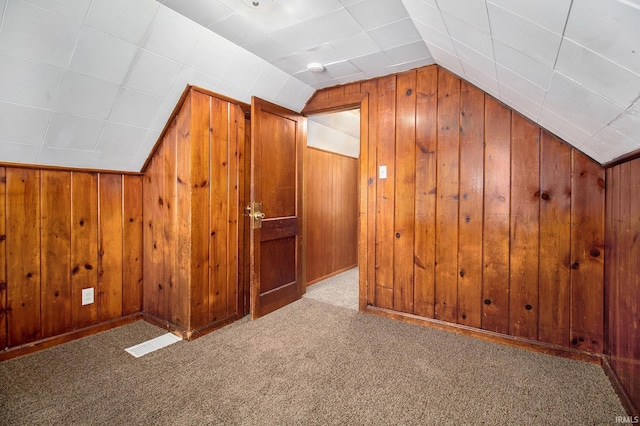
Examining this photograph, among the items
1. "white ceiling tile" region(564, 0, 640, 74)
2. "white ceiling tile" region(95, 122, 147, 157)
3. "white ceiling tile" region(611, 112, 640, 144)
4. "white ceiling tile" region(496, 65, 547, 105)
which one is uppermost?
"white ceiling tile" region(496, 65, 547, 105)

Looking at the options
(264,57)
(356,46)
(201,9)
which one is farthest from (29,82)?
(356,46)

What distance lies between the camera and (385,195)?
2.78m

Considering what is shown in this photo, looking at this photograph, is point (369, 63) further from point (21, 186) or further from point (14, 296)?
point (14, 296)

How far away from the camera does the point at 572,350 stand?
2.06 m

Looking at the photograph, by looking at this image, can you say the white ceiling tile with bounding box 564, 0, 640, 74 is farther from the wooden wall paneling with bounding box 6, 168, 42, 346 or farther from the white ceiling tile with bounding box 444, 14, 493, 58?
the wooden wall paneling with bounding box 6, 168, 42, 346

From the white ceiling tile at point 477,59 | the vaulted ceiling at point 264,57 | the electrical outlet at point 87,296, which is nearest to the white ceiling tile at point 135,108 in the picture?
the vaulted ceiling at point 264,57

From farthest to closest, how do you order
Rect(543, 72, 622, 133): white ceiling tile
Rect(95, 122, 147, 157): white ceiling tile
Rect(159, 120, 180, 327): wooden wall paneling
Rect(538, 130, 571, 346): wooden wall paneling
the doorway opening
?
the doorway opening → Rect(159, 120, 180, 327): wooden wall paneling → Rect(95, 122, 147, 157): white ceiling tile → Rect(538, 130, 571, 346): wooden wall paneling → Rect(543, 72, 622, 133): white ceiling tile

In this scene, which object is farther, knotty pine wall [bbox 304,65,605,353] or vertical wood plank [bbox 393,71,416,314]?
vertical wood plank [bbox 393,71,416,314]

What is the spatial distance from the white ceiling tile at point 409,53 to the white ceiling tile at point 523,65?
0.85 m

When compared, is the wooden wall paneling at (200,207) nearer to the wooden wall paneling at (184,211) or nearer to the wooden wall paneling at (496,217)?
the wooden wall paneling at (184,211)

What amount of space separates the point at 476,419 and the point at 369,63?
8.16 feet

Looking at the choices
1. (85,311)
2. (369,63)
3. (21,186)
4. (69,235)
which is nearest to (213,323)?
(85,311)

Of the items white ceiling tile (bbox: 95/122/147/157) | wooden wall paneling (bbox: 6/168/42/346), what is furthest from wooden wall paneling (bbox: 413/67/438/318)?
wooden wall paneling (bbox: 6/168/42/346)

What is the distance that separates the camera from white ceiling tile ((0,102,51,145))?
1731mm
